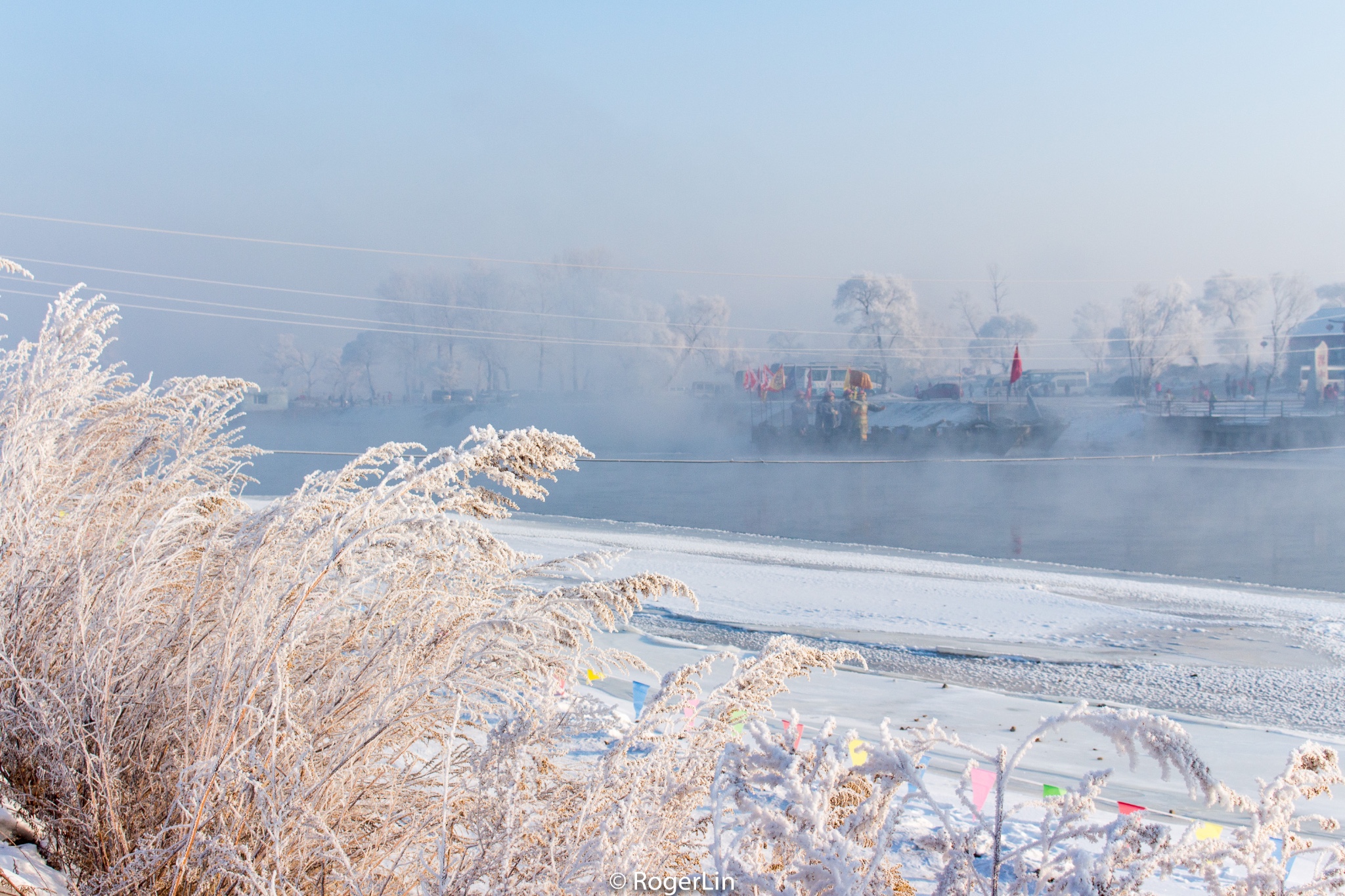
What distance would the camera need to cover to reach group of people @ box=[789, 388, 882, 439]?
54.4 metres

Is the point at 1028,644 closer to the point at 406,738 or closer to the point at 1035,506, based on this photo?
the point at 406,738

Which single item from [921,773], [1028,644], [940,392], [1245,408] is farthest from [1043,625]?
[940,392]

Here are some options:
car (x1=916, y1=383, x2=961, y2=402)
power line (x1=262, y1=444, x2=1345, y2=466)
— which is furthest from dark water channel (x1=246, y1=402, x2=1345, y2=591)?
car (x1=916, y1=383, x2=961, y2=402)

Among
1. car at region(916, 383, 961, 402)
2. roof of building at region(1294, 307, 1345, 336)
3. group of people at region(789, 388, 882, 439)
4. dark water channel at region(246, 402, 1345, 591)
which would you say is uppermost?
roof of building at region(1294, 307, 1345, 336)

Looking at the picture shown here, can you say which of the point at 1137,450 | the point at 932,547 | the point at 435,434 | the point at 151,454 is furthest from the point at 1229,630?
the point at 435,434

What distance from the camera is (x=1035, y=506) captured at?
2838 centimetres

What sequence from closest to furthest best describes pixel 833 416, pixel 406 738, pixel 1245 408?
pixel 406 738 → pixel 1245 408 → pixel 833 416

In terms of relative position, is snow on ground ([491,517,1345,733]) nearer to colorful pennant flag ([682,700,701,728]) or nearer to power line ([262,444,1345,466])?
power line ([262,444,1345,466])

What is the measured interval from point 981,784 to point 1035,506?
88.4 ft

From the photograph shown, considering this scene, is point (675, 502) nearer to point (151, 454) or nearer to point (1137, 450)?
point (151, 454)

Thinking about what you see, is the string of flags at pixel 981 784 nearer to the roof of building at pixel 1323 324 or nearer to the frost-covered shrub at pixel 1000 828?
the frost-covered shrub at pixel 1000 828

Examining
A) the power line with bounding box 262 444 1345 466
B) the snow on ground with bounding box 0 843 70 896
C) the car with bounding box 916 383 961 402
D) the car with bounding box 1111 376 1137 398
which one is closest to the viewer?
the snow on ground with bounding box 0 843 70 896

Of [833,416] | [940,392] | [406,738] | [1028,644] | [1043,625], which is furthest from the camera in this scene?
[940,392]

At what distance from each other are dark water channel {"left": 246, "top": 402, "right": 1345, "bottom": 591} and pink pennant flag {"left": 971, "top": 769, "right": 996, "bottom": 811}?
1372 cm
